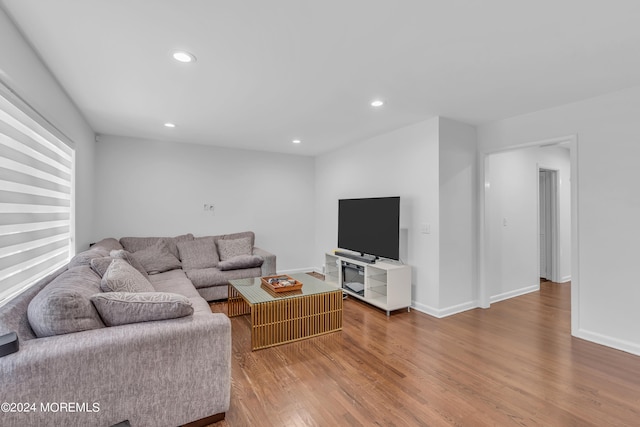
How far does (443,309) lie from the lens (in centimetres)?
351

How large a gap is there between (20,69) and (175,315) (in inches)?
71.1

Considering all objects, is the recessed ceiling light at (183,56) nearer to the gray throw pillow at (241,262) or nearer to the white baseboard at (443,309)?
the gray throw pillow at (241,262)

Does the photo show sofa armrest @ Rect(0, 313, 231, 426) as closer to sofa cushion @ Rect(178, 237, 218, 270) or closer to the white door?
sofa cushion @ Rect(178, 237, 218, 270)

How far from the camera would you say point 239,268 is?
4234 mm

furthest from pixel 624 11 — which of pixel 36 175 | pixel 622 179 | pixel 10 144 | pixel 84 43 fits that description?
pixel 36 175

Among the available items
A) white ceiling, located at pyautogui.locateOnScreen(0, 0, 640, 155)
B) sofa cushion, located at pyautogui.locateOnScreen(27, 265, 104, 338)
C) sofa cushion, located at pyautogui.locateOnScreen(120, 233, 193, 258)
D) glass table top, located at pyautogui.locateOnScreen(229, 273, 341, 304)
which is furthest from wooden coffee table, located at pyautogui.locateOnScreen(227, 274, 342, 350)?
white ceiling, located at pyautogui.locateOnScreen(0, 0, 640, 155)

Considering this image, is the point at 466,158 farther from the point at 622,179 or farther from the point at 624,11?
the point at 624,11

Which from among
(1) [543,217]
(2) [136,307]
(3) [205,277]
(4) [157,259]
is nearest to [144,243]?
(4) [157,259]

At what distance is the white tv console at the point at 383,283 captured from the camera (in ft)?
11.7

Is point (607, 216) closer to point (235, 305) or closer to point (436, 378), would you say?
point (436, 378)

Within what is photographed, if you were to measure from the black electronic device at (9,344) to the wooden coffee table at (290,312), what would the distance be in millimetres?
1564

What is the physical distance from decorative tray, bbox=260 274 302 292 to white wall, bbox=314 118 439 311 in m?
1.59

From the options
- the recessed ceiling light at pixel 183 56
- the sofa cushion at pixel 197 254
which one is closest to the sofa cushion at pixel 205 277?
the sofa cushion at pixel 197 254

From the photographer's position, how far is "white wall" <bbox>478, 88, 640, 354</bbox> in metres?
2.63
